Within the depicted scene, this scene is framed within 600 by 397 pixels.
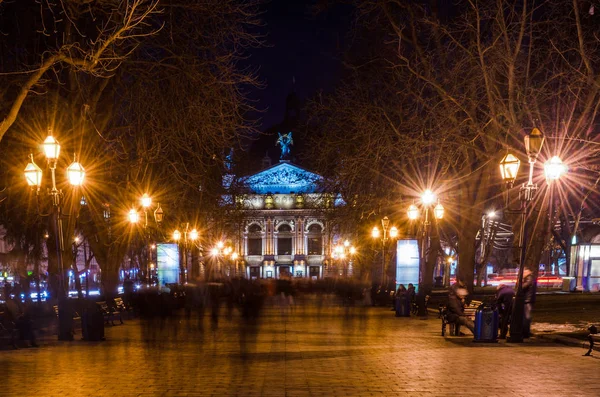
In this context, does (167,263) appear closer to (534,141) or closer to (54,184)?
(54,184)

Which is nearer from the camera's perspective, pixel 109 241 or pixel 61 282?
pixel 61 282

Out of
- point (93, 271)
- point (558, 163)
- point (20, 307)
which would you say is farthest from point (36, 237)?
point (93, 271)

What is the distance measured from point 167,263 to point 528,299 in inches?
872

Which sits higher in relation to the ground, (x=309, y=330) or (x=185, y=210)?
(x=185, y=210)

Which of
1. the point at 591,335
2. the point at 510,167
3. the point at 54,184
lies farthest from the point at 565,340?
the point at 54,184

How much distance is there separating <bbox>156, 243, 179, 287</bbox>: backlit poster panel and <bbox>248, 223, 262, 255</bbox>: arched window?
10599 cm

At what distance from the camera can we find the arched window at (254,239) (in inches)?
5674

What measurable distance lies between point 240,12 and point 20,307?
38.4 feet

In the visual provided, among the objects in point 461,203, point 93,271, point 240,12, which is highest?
point 240,12

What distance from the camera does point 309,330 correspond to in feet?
72.4

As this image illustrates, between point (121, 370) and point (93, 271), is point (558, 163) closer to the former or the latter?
point (121, 370)

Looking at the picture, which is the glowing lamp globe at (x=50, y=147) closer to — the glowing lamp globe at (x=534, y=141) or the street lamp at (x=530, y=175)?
the street lamp at (x=530, y=175)

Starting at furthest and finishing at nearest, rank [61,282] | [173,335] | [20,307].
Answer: [20,307]
[173,335]
[61,282]

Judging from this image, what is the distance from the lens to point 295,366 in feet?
43.8
